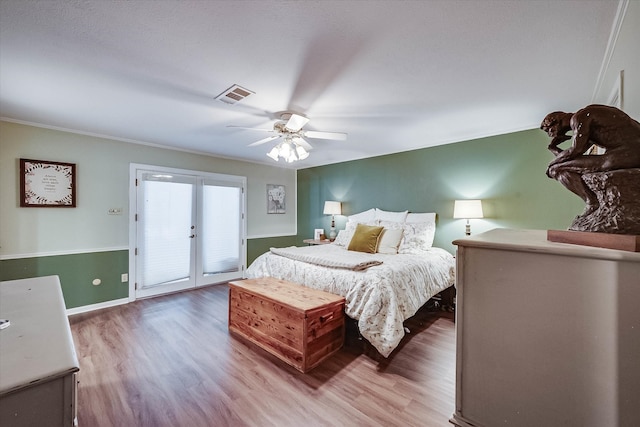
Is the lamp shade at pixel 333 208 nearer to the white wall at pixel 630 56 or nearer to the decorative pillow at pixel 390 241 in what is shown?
the decorative pillow at pixel 390 241

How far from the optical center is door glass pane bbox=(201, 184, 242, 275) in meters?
4.41

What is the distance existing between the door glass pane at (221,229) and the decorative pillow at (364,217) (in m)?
2.10

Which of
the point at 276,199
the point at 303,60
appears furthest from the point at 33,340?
the point at 276,199

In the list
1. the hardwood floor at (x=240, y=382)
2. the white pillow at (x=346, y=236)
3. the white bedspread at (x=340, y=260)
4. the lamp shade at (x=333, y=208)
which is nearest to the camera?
the hardwood floor at (x=240, y=382)

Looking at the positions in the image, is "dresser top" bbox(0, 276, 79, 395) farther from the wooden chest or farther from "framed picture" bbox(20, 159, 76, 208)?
"framed picture" bbox(20, 159, 76, 208)

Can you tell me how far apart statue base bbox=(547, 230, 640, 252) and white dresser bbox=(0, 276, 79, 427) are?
4.48 ft

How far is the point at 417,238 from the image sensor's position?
11.3 feet

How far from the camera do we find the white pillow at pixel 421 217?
372cm

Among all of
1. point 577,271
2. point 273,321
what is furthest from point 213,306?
point 577,271

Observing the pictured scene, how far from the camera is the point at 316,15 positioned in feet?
4.40

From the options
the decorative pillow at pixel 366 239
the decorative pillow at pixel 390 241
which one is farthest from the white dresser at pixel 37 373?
the decorative pillow at pixel 390 241

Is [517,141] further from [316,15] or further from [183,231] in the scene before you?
[183,231]

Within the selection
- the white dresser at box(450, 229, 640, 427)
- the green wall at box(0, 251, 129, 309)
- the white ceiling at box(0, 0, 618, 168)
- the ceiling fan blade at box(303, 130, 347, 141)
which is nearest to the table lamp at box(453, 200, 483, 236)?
the white ceiling at box(0, 0, 618, 168)

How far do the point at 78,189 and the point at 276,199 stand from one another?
9.94 feet
